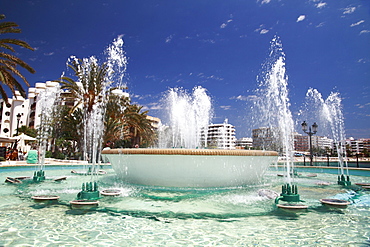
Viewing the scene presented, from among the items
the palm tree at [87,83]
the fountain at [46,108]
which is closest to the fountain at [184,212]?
the palm tree at [87,83]

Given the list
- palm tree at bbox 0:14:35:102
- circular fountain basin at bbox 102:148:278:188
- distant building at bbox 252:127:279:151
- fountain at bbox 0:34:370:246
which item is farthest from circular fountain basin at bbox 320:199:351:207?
distant building at bbox 252:127:279:151

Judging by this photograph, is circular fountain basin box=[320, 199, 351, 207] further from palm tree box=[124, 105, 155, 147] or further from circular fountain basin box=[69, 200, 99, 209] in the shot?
palm tree box=[124, 105, 155, 147]

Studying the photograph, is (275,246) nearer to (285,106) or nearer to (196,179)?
(196,179)

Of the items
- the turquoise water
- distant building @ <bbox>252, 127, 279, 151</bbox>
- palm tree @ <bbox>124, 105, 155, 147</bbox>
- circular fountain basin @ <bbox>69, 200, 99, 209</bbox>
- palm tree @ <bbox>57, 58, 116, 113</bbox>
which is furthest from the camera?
distant building @ <bbox>252, 127, 279, 151</bbox>

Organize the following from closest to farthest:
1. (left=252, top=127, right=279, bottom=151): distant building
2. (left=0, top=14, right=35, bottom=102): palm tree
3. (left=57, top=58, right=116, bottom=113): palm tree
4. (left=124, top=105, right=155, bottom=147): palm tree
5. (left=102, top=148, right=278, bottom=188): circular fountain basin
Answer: (left=102, top=148, right=278, bottom=188): circular fountain basin, (left=0, top=14, right=35, bottom=102): palm tree, (left=57, top=58, right=116, bottom=113): palm tree, (left=124, top=105, right=155, bottom=147): palm tree, (left=252, top=127, right=279, bottom=151): distant building

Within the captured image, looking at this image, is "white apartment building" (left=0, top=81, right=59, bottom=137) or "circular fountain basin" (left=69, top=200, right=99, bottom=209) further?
"white apartment building" (left=0, top=81, right=59, bottom=137)

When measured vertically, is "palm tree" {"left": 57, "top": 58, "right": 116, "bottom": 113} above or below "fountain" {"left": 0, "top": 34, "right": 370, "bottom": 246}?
above

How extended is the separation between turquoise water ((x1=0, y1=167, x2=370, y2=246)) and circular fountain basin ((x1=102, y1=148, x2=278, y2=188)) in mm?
967

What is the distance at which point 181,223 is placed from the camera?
389cm

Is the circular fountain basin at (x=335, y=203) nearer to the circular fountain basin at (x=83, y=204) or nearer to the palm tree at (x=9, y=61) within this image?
the circular fountain basin at (x=83, y=204)

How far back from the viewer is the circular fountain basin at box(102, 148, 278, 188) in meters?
6.39

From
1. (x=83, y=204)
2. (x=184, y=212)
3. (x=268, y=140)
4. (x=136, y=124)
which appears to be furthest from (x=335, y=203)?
(x=268, y=140)

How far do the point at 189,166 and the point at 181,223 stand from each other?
266 centimetres

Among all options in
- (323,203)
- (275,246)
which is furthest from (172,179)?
(275,246)
